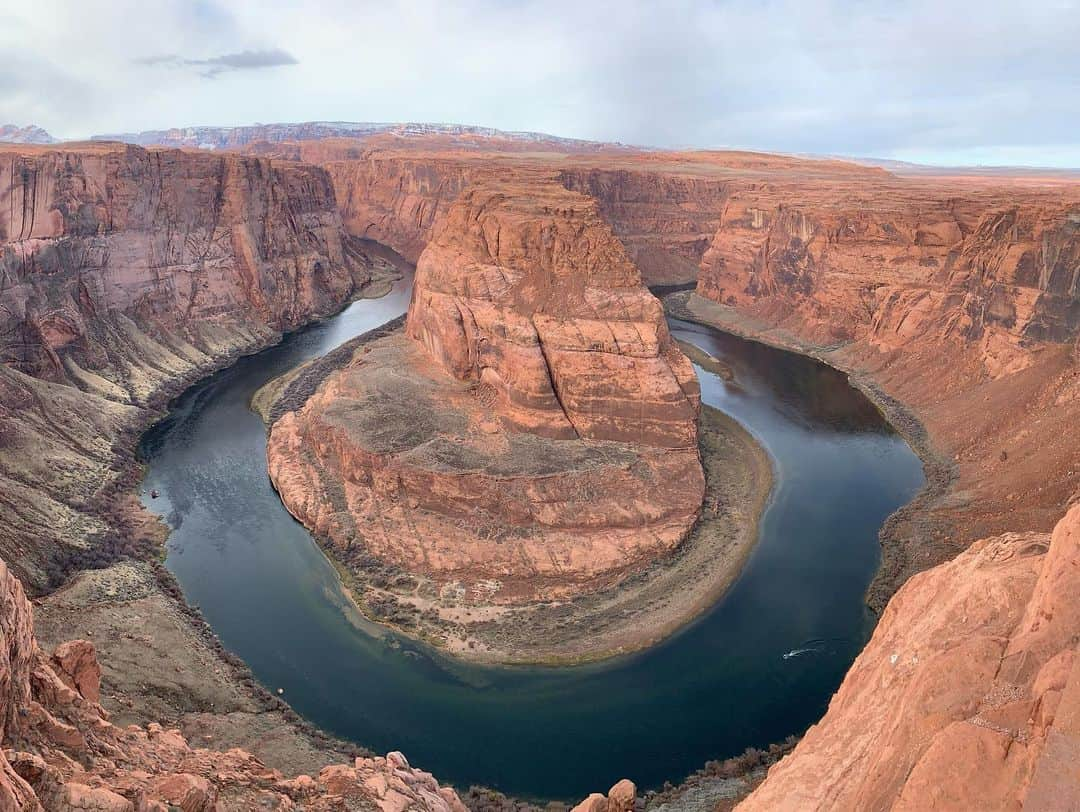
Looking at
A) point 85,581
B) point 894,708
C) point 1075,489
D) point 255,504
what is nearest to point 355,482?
point 255,504

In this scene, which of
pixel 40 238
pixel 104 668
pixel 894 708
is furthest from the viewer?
pixel 40 238

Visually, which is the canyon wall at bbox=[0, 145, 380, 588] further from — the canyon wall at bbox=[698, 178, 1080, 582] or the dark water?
the canyon wall at bbox=[698, 178, 1080, 582]

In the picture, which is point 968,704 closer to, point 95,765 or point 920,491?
point 95,765

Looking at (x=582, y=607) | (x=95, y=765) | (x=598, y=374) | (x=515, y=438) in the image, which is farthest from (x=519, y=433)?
(x=95, y=765)

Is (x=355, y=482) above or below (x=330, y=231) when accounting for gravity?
below

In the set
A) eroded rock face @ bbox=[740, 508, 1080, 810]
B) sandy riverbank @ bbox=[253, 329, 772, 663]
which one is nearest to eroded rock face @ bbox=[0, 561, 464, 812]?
eroded rock face @ bbox=[740, 508, 1080, 810]

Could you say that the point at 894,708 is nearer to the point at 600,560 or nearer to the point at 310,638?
the point at 600,560

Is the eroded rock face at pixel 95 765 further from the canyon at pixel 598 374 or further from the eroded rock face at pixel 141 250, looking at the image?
the eroded rock face at pixel 141 250
